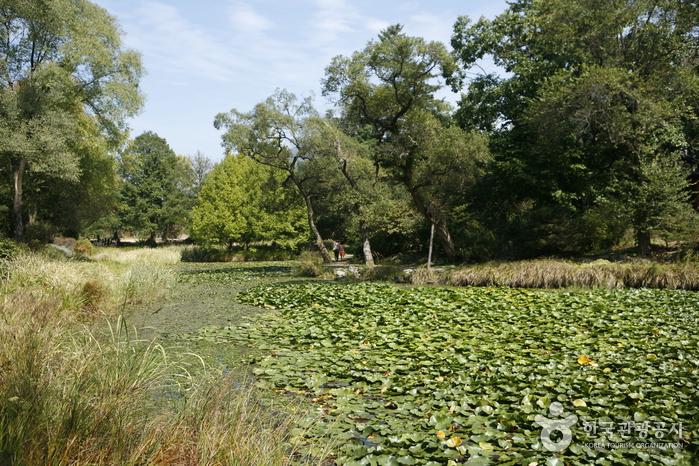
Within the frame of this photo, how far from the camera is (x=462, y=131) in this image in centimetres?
1925

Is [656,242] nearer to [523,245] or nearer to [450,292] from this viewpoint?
[523,245]

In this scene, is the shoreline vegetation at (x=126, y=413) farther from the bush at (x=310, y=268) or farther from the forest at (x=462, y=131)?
the forest at (x=462, y=131)

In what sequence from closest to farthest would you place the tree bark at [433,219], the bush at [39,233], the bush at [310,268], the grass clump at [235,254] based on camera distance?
the bush at [310,268] < the tree bark at [433,219] < the bush at [39,233] < the grass clump at [235,254]

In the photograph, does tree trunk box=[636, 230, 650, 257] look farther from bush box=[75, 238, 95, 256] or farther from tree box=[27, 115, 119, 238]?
bush box=[75, 238, 95, 256]

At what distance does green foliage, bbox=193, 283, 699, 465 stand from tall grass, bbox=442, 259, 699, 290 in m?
2.02

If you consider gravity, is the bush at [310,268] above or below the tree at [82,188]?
below

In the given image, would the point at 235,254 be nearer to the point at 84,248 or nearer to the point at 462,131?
the point at 84,248

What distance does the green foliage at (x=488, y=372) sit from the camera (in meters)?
3.52

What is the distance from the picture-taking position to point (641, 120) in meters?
14.8

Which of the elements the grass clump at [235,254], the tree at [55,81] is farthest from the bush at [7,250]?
the grass clump at [235,254]

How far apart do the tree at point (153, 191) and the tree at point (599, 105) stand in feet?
106

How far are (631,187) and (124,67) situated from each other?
21.2m

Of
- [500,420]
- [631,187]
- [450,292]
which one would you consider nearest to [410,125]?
[631,187]

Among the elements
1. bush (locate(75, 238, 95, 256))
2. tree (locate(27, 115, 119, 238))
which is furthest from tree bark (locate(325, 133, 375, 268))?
bush (locate(75, 238, 95, 256))
